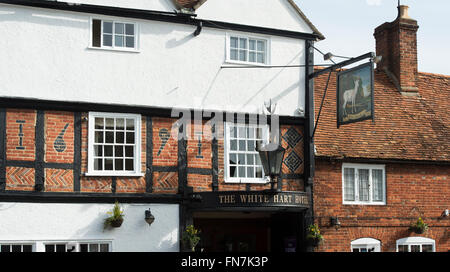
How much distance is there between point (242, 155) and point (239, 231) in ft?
11.5

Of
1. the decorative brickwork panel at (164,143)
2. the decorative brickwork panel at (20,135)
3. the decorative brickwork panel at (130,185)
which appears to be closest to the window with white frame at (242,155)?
the decorative brickwork panel at (164,143)

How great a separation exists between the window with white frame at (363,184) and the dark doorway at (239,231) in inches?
77.0

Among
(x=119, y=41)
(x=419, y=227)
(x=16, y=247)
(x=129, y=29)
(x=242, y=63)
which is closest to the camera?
(x=16, y=247)

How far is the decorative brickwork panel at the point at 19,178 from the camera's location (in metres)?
13.1

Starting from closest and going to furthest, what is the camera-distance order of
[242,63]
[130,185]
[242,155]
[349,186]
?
[130,185] → [242,155] → [242,63] → [349,186]

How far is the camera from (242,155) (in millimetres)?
14984

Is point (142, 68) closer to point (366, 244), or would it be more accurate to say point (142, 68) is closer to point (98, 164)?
point (98, 164)

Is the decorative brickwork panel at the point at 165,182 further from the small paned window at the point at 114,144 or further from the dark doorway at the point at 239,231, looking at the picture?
the dark doorway at the point at 239,231

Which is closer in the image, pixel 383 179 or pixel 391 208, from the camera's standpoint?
pixel 391 208

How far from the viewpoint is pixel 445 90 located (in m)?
19.7

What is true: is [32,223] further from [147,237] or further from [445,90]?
[445,90]

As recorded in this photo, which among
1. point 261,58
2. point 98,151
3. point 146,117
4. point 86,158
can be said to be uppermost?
point 261,58

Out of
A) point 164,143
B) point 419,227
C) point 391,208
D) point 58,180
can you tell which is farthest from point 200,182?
point 419,227
